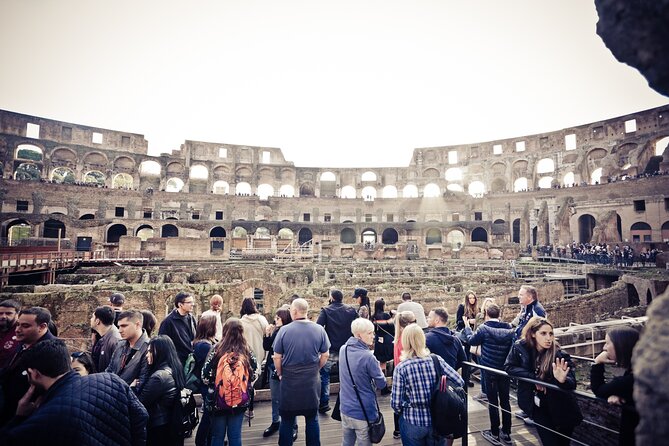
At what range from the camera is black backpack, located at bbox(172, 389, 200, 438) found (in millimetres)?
2893

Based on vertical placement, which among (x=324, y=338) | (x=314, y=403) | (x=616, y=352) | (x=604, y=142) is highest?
(x=604, y=142)

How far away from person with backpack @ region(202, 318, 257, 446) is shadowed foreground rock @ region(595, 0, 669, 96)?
3399mm

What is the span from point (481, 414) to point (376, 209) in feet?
120

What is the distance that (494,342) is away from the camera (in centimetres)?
409

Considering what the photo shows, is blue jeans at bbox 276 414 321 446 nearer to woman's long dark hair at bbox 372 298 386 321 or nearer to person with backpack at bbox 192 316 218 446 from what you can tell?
person with backpack at bbox 192 316 218 446

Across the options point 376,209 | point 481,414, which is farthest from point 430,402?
point 376,209

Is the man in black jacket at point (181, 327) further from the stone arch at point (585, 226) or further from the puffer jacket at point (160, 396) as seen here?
the stone arch at point (585, 226)

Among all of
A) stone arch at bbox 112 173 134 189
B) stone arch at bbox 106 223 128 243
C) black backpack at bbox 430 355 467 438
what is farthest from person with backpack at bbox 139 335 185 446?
stone arch at bbox 112 173 134 189

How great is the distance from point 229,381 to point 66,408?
4.42 ft

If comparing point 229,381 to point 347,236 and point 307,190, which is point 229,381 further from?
point 307,190

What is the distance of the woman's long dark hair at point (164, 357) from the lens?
2.89 m

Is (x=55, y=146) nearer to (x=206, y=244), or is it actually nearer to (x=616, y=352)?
(x=206, y=244)

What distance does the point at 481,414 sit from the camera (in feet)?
14.8

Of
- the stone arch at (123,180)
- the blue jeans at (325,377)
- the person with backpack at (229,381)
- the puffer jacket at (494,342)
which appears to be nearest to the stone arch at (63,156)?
the stone arch at (123,180)
